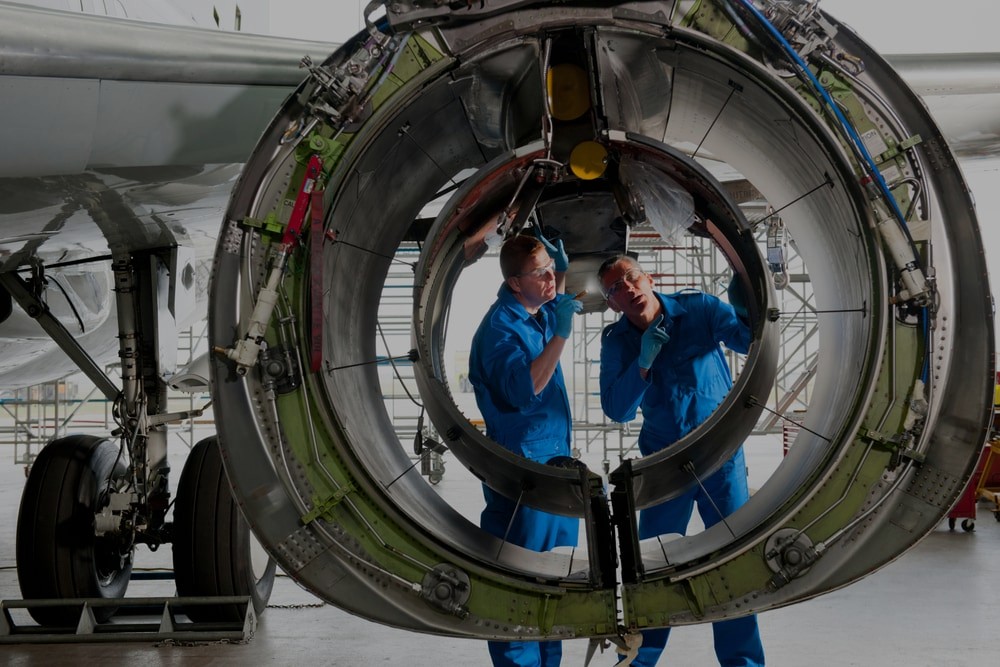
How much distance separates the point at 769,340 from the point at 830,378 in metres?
0.33

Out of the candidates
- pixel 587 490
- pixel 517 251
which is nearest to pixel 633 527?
pixel 587 490

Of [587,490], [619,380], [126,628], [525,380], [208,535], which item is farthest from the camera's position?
[126,628]

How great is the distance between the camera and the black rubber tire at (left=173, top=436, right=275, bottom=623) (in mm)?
4293

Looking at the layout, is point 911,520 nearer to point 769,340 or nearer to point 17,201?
point 769,340

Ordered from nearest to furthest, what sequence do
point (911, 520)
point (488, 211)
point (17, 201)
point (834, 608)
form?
point (911, 520) → point (17, 201) → point (488, 211) → point (834, 608)

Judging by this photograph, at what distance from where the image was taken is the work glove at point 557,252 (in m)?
4.28

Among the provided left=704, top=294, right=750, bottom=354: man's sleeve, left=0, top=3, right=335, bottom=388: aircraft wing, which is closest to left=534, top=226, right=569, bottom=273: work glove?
left=704, top=294, right=750, bottom=354: man's sleeve

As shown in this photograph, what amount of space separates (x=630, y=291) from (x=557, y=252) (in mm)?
569

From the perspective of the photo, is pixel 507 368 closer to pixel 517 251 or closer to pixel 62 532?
pixel 517 251

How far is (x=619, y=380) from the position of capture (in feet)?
13.6

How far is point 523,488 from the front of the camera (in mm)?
2998

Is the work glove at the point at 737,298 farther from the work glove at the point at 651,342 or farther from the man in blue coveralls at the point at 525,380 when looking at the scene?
the man in blue coveralls at the point at 525,380

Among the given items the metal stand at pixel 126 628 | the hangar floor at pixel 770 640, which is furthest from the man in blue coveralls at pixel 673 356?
the metal stand at pixel 126 628

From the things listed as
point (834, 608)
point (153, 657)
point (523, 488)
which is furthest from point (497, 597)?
point (834, 608)
